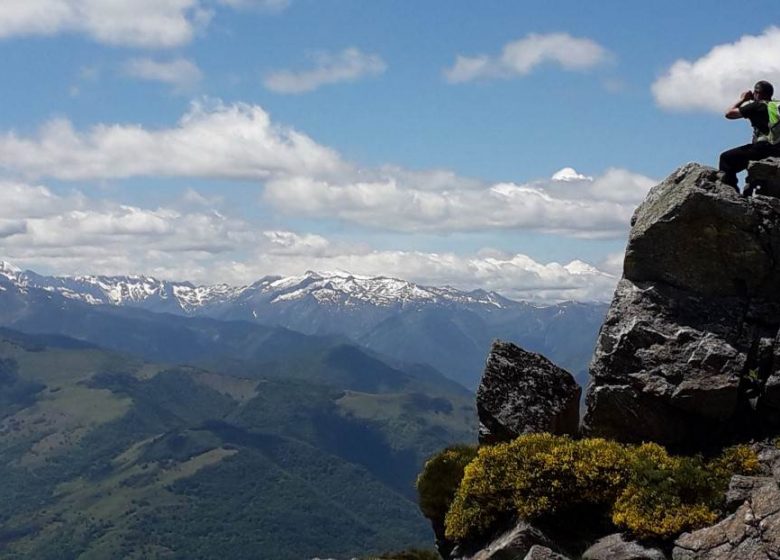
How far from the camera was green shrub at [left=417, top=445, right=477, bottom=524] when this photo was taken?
87.8 feet

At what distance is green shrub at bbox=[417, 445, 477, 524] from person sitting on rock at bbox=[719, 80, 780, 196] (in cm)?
1262

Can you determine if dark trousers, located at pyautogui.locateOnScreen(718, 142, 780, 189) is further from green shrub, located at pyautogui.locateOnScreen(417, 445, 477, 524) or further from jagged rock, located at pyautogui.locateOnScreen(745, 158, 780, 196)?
green shrub, located at pyautogui.locateOnScreen(417, 445, 477, 524)

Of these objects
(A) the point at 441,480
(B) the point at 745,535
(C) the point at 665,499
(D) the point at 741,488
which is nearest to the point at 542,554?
(C) the point at 665,499

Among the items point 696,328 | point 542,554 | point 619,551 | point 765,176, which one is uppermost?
point 765,176

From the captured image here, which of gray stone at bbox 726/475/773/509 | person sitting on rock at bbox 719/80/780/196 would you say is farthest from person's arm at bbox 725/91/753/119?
gray stone at bbox 726/475/773/509

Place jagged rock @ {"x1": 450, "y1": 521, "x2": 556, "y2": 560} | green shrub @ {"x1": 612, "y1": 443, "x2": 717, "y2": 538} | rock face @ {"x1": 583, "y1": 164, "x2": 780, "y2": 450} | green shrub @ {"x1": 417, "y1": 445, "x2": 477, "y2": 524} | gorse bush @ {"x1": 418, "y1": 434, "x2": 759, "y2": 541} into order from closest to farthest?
green shrub @ {"x1": 612, "y1": 443, "x2": 717, "y2": 538}
gorse bush @ {"x1": 418, "y1": 434, "x2": 759, "y2": 541}
jagged rock @ {"x1": 450, "y1": 521, "x2": 556, "y2": 560}
rock face @ {"x1": 583, "y1": 164, "x2": 780, "y2": 450}
green shrub @ {"x1": 417, "y1": 445, "x2": 477, "y2": 524}

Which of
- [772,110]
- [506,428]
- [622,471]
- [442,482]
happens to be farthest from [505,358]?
[772,110]

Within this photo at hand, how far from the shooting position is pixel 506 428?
2759cm

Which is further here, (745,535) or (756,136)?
(756,136)

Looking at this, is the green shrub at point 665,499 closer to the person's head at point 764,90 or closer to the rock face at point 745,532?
the rock face at point 745,532

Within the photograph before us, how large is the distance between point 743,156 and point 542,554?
14.4 meters

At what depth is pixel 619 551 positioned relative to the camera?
20.4m

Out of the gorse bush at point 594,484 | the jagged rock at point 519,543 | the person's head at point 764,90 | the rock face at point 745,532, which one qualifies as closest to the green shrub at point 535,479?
the gorse bush at point 594,484

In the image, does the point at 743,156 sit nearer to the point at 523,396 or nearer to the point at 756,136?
the point at 756,136
